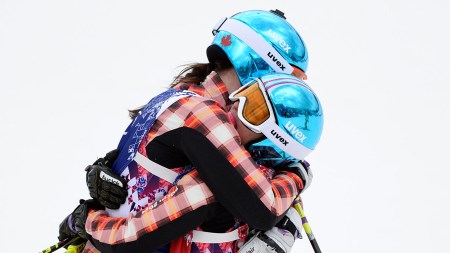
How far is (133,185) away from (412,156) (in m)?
3.50

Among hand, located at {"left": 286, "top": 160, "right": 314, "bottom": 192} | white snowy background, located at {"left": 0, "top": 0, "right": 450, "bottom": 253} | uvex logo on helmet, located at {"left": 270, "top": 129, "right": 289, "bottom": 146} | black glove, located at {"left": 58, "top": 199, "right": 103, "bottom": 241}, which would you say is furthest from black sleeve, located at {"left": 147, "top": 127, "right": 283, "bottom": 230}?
white snowy background, located at {"left": 0, "top": 0, "right": 450, "bottom": 253}

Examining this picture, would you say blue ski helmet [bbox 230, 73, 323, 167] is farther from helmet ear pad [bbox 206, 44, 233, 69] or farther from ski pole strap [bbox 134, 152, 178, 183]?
helmet ear pad [bbox 206, 44, 233, 69]

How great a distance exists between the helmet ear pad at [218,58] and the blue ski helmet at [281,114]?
1.64 ft

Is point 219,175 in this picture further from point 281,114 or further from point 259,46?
point 259,46

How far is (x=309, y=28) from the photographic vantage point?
20.3ft

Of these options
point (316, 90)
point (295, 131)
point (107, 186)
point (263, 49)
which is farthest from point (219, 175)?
point (316, 90)

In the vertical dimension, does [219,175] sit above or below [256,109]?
below

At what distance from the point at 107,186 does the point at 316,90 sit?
3.67m

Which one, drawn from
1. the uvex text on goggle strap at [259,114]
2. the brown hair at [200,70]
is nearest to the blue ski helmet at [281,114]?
the uvex text on goggle strap at [259,114]

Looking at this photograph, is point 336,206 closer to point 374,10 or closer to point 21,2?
point 374,10

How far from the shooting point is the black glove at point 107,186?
2463mm

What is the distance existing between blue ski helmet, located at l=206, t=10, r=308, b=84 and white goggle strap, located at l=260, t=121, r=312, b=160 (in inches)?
18.7

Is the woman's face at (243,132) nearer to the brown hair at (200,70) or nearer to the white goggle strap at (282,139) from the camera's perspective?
the white goggle strap at (282,139)

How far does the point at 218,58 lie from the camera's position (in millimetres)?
3002
